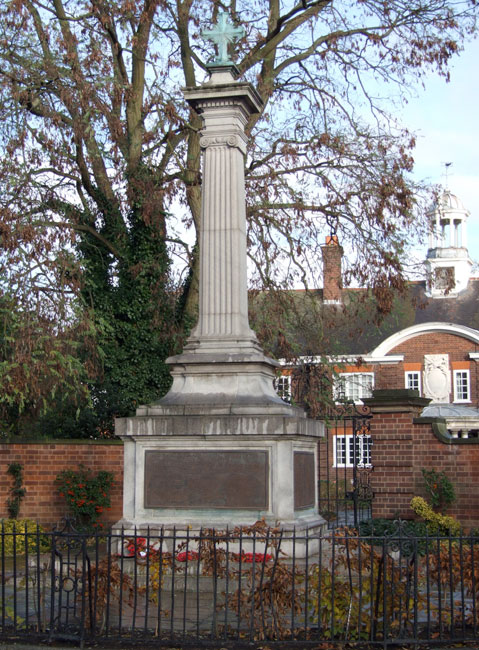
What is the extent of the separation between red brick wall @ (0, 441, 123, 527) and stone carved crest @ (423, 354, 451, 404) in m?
22.9

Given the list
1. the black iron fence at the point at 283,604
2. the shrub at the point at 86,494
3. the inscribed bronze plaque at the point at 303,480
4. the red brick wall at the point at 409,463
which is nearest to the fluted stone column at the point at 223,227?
the inscribed bronze plaque at the point at 303,480

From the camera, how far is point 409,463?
13586 millimetres

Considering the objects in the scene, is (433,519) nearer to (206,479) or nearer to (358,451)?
(206,479)

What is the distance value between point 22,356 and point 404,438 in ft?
20.1

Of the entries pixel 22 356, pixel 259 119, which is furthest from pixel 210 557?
pixel 259 119

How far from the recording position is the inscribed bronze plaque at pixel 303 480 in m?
8.88

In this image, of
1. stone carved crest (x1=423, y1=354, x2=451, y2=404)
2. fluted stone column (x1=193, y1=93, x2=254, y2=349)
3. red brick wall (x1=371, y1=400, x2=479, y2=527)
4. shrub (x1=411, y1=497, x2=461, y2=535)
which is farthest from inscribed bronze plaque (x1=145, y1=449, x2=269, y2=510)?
stone carved crest (x1=423, y1=354, x2=451, y2=404)

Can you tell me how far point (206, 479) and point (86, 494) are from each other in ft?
20.2

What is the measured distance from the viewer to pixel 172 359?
9.30 metres

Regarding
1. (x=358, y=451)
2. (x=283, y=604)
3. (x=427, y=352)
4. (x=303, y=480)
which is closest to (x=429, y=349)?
(x=427, y=352)

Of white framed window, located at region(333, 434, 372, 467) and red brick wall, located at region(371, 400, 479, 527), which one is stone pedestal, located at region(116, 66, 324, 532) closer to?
red brick wall, located at region(371, 400, 479, 527)

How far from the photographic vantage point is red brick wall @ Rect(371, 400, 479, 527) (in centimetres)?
1344

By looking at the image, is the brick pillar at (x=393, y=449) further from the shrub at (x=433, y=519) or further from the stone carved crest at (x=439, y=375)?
the stone carved crest at (x=439, y=375)

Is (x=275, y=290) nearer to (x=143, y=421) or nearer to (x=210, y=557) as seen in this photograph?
(x=143, y=421)
